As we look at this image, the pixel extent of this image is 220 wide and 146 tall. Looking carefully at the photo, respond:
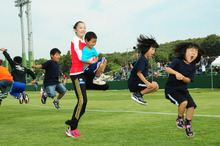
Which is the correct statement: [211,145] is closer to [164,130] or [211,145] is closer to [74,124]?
[164,130]

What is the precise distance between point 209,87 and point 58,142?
81.5ft

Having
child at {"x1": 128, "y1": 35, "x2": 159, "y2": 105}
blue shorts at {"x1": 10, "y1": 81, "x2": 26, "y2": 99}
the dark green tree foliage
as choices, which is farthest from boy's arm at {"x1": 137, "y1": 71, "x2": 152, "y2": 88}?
the dark green tree foliage

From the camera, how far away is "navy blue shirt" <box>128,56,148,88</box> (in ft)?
19.6

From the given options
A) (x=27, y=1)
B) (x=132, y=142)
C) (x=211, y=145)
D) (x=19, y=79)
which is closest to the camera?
(x=211, y=145)

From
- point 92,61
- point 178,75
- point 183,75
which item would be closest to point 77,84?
point 92,61

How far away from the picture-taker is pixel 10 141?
541cm

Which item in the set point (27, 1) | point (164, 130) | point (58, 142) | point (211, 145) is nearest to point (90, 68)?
point (58, 142)

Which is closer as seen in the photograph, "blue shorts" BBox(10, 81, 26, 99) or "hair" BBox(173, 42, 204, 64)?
"hair" BBox(173, 42, 204, 64)

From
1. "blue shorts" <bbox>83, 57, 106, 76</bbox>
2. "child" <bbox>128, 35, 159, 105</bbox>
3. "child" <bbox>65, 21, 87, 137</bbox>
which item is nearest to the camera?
"child" <bbox>65, 21, 87, 137</bbox>

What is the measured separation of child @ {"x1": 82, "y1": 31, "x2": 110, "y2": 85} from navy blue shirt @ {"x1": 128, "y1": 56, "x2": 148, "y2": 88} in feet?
2.64

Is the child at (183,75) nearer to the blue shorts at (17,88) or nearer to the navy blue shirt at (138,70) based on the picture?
the navy blue shirt at (138,70)

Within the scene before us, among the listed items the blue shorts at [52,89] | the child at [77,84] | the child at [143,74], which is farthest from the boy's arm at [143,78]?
the blue shorts at [52,89]

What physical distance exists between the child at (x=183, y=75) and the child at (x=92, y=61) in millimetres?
1403

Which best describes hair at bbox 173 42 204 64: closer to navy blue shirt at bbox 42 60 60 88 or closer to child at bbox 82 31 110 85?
child at bbox 82 31 110 85
